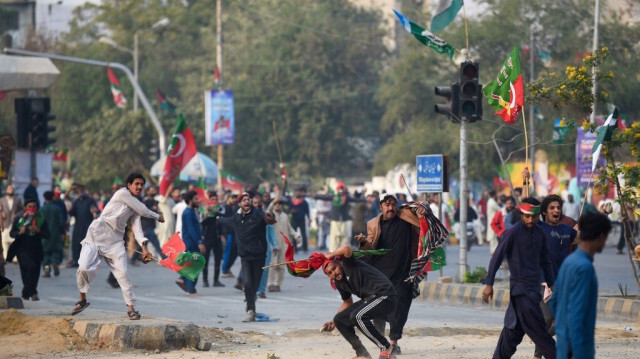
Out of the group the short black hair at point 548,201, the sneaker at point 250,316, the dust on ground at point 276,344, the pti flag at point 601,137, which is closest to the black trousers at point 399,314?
the dust on ground at point 276,344

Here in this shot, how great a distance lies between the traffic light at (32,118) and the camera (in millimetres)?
24781

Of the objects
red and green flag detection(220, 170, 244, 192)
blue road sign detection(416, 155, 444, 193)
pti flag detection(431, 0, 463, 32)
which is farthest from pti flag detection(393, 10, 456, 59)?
red and green flag detection(220, 170, 244, 192)

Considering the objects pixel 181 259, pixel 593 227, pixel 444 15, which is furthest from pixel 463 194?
pixel 593 227

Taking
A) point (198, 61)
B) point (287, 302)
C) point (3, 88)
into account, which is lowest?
point (287, 302)

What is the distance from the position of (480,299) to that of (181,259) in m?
5.95

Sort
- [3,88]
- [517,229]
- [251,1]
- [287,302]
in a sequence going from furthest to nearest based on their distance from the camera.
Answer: [251,1] < [3,88] < [287,302] < [517,229]

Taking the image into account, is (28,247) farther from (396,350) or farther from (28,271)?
(396,350)

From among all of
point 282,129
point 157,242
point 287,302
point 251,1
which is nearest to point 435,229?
point 287,302

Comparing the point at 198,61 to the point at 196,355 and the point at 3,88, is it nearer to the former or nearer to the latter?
the point at 3,88

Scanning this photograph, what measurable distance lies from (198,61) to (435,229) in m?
53.5

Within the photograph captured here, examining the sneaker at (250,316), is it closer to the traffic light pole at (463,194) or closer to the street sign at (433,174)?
the traffic light pole at (463,194)

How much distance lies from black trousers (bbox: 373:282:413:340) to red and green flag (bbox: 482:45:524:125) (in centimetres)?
547

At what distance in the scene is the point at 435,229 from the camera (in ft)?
40.0

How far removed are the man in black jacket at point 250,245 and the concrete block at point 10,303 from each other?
9.02ft
